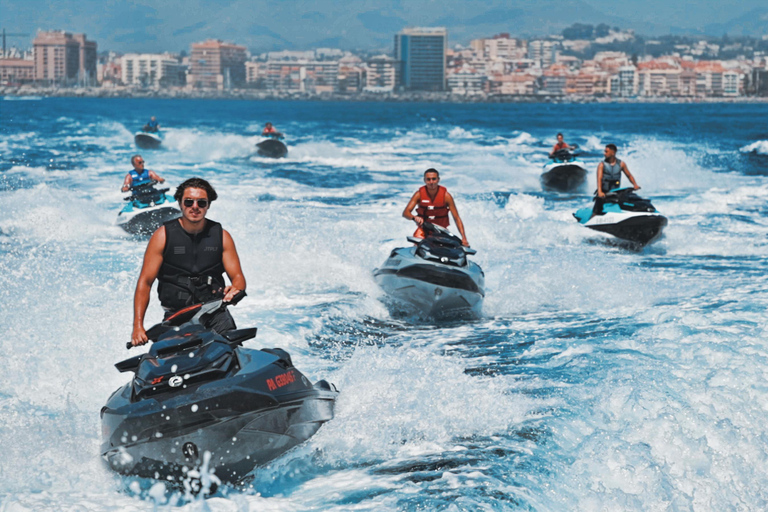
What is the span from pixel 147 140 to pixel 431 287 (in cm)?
3115

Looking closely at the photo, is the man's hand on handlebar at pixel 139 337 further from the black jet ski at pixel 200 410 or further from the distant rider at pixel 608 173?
the distant rider at pixel 608 173

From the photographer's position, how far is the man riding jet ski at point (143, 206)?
15.0 meters

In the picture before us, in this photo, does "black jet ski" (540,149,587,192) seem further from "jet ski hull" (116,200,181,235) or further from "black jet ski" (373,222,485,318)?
"black jet ski" (373,222,485,318)

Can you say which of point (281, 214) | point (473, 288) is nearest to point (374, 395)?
point (473, 288)

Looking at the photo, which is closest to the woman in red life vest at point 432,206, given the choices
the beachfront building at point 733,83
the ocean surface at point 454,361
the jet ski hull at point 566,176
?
the ocean surface at point 454,361

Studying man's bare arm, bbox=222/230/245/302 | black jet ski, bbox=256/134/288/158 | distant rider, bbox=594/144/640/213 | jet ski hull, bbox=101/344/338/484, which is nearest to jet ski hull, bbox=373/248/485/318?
man's bare arm, bbox=222/230/245/302

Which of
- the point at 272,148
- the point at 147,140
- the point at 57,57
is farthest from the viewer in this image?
the point at 57,57

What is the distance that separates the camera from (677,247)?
14.4m

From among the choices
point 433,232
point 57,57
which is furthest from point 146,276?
point 57,57

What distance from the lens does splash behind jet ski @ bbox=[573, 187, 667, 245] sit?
13.7 m

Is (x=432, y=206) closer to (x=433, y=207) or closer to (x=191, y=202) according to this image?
(x=433, y=207)

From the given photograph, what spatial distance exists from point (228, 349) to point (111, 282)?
20.3 feet

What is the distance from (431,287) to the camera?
916 centimetres

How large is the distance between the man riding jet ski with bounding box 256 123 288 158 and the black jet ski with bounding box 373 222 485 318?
24.7 metres
